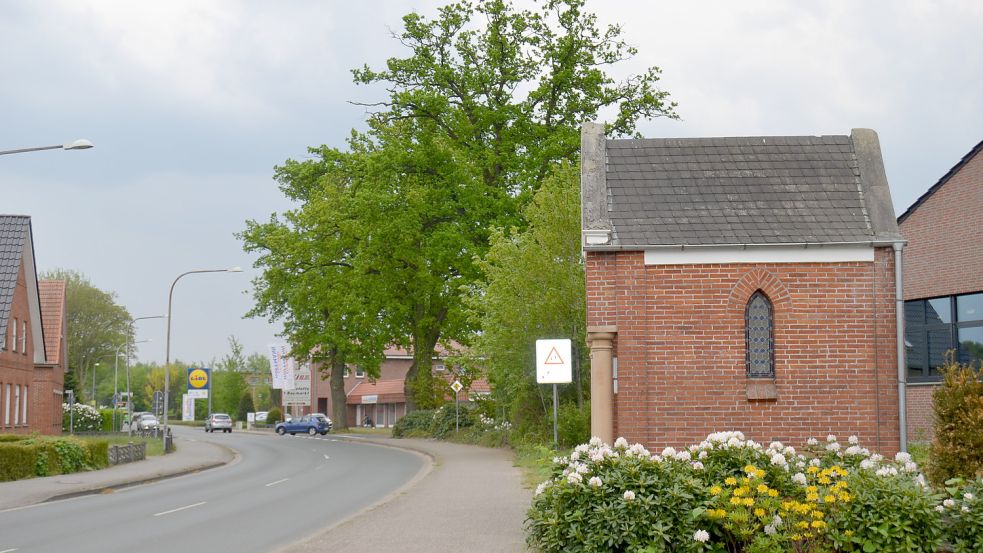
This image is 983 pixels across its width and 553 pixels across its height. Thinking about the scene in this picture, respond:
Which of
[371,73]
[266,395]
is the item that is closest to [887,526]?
[371,73]

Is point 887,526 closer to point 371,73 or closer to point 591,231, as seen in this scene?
point 591,231

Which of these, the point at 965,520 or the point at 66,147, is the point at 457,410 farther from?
the point at 965,520

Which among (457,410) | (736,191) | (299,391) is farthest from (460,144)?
(299,391)

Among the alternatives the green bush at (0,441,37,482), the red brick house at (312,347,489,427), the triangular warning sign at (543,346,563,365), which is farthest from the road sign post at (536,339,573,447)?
the red brick house at (312,347,489,427)

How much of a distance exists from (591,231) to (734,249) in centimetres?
238

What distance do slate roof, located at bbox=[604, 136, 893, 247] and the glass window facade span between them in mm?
11679

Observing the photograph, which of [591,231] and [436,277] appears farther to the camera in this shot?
[436,277]

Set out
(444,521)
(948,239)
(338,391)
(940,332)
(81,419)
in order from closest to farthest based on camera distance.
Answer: (444,521) < (948,239) < (940,332) < (81,419) < (338,391)

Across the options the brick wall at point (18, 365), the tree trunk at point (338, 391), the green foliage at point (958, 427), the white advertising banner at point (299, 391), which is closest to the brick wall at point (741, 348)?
the green foliage at point (958, 427)

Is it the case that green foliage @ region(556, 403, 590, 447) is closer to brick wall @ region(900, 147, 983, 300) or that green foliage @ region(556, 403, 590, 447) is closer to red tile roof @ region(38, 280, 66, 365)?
brick wall @ region(900, 147, 983, 300)

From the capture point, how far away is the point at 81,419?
6319 cm

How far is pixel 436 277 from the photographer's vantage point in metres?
43.5

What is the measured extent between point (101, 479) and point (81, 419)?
39.7m

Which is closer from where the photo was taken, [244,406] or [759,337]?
[759,337]
